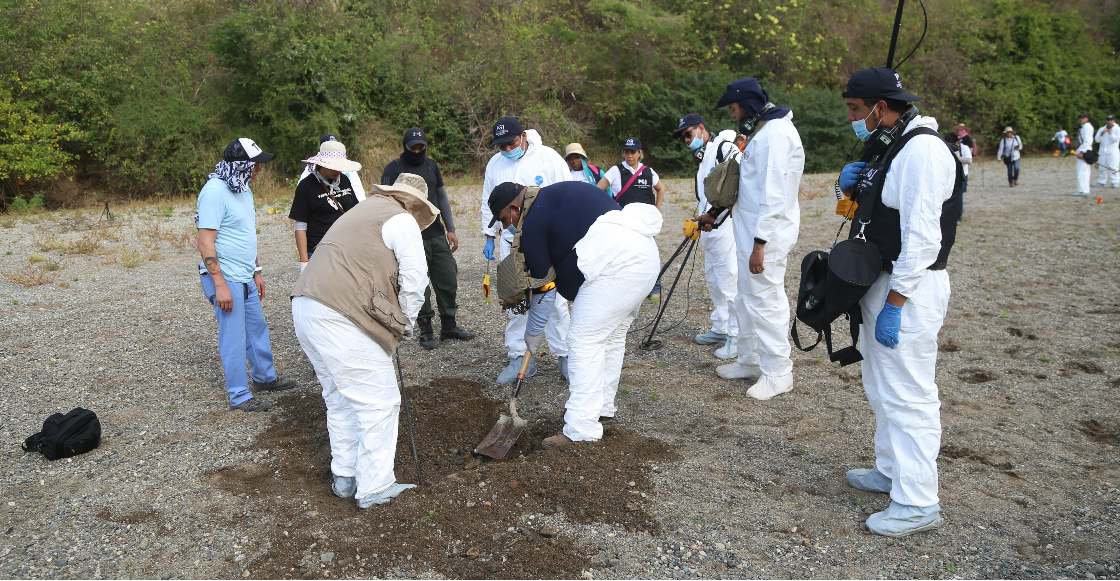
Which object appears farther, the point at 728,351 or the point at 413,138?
the point at 413,138

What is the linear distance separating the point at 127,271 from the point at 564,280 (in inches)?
350

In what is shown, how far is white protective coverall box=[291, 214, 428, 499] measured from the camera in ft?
11.1

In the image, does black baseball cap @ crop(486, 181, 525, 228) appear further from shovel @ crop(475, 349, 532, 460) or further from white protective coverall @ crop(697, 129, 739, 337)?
white protective coverall @ crop(697, 129, 739, 337)

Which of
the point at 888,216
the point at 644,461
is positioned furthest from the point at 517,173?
the point at 888,216

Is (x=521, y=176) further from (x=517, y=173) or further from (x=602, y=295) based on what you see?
(x=602, y=295)

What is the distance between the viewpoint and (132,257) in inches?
420

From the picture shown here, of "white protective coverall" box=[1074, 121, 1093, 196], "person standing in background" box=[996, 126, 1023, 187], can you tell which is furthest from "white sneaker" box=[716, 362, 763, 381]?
"person standing in background" box=[996, 126, 1023, 187]

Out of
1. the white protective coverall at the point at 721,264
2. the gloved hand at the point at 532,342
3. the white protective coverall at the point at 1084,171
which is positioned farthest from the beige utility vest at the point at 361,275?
the white protective coverall at the point at 1084,171

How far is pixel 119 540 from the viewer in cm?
339

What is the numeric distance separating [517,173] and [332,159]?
1.62 meters

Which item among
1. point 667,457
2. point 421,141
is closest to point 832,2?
point 421,141

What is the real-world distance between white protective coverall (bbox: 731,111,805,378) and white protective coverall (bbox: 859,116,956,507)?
1437mm

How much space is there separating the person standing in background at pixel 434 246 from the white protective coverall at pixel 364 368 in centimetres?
262

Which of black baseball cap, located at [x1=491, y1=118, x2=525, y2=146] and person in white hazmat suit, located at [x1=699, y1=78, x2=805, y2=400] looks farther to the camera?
black baseball cap, located at [x1=491, y1=118, x2=525, y2=146]
